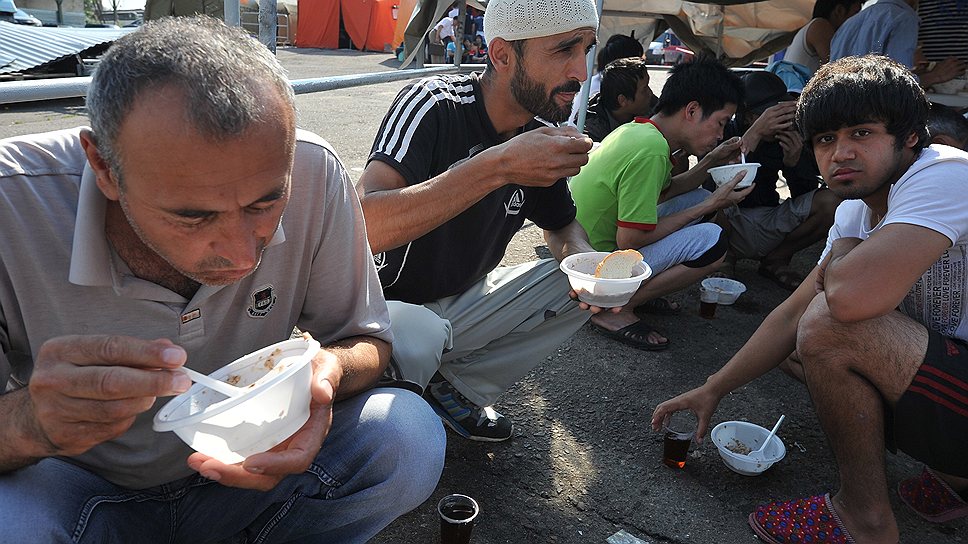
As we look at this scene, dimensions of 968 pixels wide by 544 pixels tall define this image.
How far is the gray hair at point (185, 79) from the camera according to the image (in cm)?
128

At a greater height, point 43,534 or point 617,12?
point 617,12

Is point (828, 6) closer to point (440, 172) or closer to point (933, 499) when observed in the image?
point (933, 499)

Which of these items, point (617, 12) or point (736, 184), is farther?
point (617, 12)

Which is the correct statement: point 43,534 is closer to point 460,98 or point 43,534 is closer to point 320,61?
point 460,98

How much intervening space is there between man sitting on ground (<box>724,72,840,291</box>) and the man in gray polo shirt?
366 cm

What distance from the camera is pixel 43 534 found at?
51.2 inches

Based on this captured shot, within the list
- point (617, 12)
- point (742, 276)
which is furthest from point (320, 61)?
point (742, 276)

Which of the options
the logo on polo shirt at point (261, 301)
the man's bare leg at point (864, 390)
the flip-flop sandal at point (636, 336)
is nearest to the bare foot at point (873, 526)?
the man's bare leg at point (864, 390)

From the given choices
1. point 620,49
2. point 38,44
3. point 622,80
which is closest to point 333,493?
point 622,80

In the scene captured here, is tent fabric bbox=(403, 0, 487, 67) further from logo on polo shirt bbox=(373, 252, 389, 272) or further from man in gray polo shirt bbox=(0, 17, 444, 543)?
man in gray polo shirt bbox=(0, 17, 444, 543)

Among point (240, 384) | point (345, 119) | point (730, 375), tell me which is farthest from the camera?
point (345, 119)

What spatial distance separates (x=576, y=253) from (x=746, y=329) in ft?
5.38

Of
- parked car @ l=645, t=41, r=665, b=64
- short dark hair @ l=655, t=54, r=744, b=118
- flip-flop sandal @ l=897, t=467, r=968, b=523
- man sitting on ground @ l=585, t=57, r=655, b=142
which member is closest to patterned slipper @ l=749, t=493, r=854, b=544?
flip-flop sandal @ l=897, t=467, r=968, b=523

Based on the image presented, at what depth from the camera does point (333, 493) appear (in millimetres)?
1728
